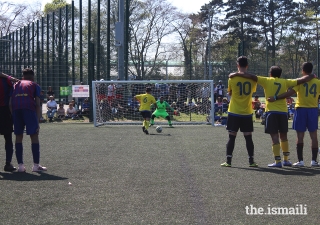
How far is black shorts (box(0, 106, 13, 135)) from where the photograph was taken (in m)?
8.63

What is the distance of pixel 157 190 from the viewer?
22.4 ft

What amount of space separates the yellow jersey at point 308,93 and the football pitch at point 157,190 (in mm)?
1055

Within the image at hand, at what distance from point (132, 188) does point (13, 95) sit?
274cm

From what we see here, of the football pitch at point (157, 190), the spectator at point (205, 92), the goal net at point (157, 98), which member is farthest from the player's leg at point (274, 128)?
the spectator at point (205, 92)

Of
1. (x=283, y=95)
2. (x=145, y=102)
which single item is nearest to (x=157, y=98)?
(x=145, y=102)

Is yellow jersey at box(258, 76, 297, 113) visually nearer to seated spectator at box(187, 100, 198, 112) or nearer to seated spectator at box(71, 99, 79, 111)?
seated spectator at box(187, 100, 198, 112)

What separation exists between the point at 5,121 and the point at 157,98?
14852 millimetres

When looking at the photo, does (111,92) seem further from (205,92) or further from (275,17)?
(275,17)

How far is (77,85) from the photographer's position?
24.2 m

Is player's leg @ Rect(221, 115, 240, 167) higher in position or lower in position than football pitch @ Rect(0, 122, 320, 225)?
higher

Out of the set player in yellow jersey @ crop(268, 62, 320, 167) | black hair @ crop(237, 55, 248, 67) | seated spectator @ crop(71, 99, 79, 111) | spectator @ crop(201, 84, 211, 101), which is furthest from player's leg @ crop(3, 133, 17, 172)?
seated spectator @ crop(71, 99, 79, 111)

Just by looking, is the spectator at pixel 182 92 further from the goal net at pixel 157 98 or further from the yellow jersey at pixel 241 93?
the yellow jersey at pixel 241 93

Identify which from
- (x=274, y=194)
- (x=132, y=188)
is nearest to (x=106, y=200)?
(x=132, y=188)

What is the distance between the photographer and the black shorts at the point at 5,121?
8.63 meters
